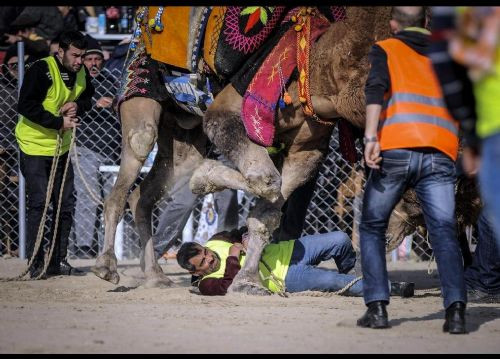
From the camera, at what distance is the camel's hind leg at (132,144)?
7.80m

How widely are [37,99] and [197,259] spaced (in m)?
2.56

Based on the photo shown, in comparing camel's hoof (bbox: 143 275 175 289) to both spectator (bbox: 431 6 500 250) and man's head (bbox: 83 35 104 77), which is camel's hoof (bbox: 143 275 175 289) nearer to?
man's head (bbox: 83 35 104 77)

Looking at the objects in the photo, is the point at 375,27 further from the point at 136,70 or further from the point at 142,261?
the point at 142,261

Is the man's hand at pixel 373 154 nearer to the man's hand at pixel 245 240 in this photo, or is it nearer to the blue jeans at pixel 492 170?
the blue jeans at pixel 492 170

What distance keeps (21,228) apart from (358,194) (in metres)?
3.64

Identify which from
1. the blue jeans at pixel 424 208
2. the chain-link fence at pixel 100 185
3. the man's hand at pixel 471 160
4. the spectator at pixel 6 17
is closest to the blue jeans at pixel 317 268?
the blue jeans at pixel 424 208

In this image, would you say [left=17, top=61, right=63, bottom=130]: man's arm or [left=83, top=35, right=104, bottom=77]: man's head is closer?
[left=17, top=61, right=63, bottom=130]: man's arm

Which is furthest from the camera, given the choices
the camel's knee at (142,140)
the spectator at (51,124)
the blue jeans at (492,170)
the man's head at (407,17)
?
the spectator at (51,124)

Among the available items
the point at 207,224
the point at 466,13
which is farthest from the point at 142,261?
the point at 466,13

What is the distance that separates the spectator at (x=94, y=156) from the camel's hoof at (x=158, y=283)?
2.53m

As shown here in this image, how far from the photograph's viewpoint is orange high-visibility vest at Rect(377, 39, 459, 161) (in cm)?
509

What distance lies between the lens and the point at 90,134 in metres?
10.3

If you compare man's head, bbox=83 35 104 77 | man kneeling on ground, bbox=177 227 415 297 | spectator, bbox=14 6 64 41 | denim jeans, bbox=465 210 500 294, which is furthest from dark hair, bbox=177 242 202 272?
spectator, bbox=14 6 64 41

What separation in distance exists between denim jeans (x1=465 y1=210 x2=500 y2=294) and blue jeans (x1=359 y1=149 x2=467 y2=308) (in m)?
1.75
